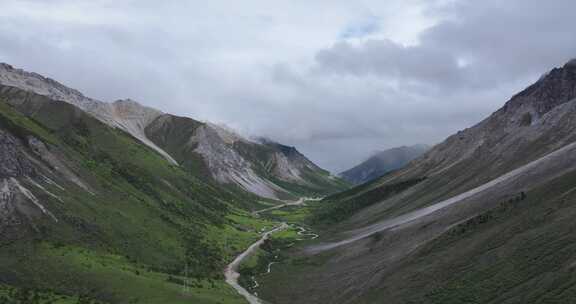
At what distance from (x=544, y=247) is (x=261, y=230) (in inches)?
5407

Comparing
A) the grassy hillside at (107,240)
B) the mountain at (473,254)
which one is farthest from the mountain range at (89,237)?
the mountain at (473,254)

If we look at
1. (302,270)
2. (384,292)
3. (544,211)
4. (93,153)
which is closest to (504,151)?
(302,270)

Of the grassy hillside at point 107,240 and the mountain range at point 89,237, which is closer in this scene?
the mountain range at point 89,237

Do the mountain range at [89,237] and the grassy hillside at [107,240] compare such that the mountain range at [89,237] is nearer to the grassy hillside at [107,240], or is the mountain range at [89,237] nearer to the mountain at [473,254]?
the grassy hillside at [107,240]

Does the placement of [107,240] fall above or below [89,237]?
below

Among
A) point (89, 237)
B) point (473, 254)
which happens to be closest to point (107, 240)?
point (89, 237)

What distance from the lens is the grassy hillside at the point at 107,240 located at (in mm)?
75812

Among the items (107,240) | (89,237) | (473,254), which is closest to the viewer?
(473,254)

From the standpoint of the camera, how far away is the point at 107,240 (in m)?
99.3

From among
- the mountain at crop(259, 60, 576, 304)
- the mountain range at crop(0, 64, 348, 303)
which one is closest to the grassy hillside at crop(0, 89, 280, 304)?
the mountain range at crop(0, 64, 348, 303)

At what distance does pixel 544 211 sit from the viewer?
247ft

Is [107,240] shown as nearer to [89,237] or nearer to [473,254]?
[89,237]

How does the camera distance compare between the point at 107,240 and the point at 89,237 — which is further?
the point at 107,240

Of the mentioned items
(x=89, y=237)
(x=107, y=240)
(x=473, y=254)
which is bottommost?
(x=473, y=254)
